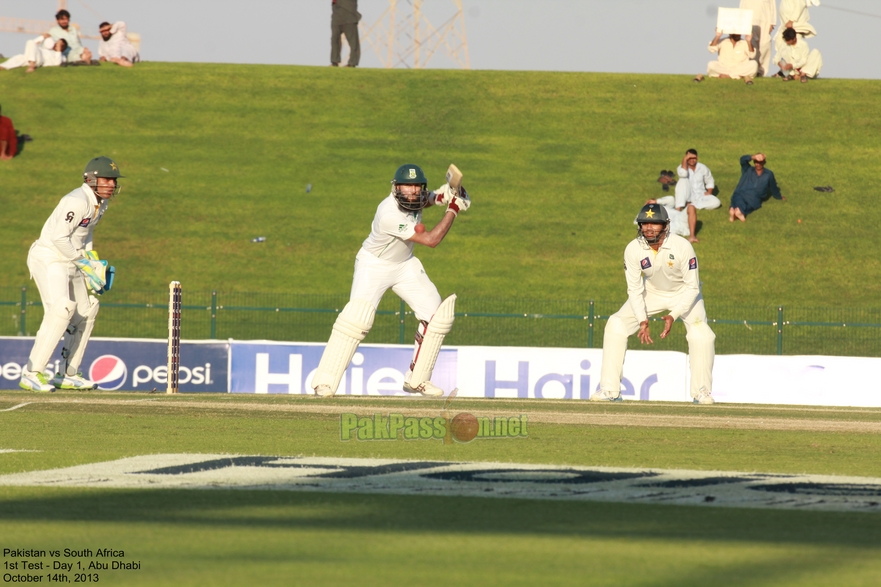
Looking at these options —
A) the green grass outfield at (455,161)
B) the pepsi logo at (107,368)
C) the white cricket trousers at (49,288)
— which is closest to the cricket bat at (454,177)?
the white cricket trousers at (49,288)

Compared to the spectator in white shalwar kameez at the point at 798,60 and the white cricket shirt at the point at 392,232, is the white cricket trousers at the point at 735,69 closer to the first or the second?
the spectator in white shalwar kameez at the point at 798,60

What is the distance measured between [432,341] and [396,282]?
809 millimetres

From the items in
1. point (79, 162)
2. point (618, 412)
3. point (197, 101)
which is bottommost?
point (618, 412)

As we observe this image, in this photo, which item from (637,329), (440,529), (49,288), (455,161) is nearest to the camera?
(440,529)

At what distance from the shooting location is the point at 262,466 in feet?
26.9

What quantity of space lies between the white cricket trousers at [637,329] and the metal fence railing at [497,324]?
863 centimetres

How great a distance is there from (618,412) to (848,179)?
23.6m

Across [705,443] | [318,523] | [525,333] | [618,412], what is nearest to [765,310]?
[525,333]

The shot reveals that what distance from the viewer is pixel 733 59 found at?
129ft

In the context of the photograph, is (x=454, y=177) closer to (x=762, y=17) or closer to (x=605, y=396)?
(x=605, y=396)

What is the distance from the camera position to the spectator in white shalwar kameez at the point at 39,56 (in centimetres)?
4081

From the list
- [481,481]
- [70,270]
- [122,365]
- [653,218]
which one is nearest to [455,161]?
[122,365]

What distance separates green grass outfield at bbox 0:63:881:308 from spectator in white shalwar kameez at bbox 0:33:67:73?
31cm

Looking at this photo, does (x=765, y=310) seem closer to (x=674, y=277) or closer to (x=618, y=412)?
(x=674, y=277)
